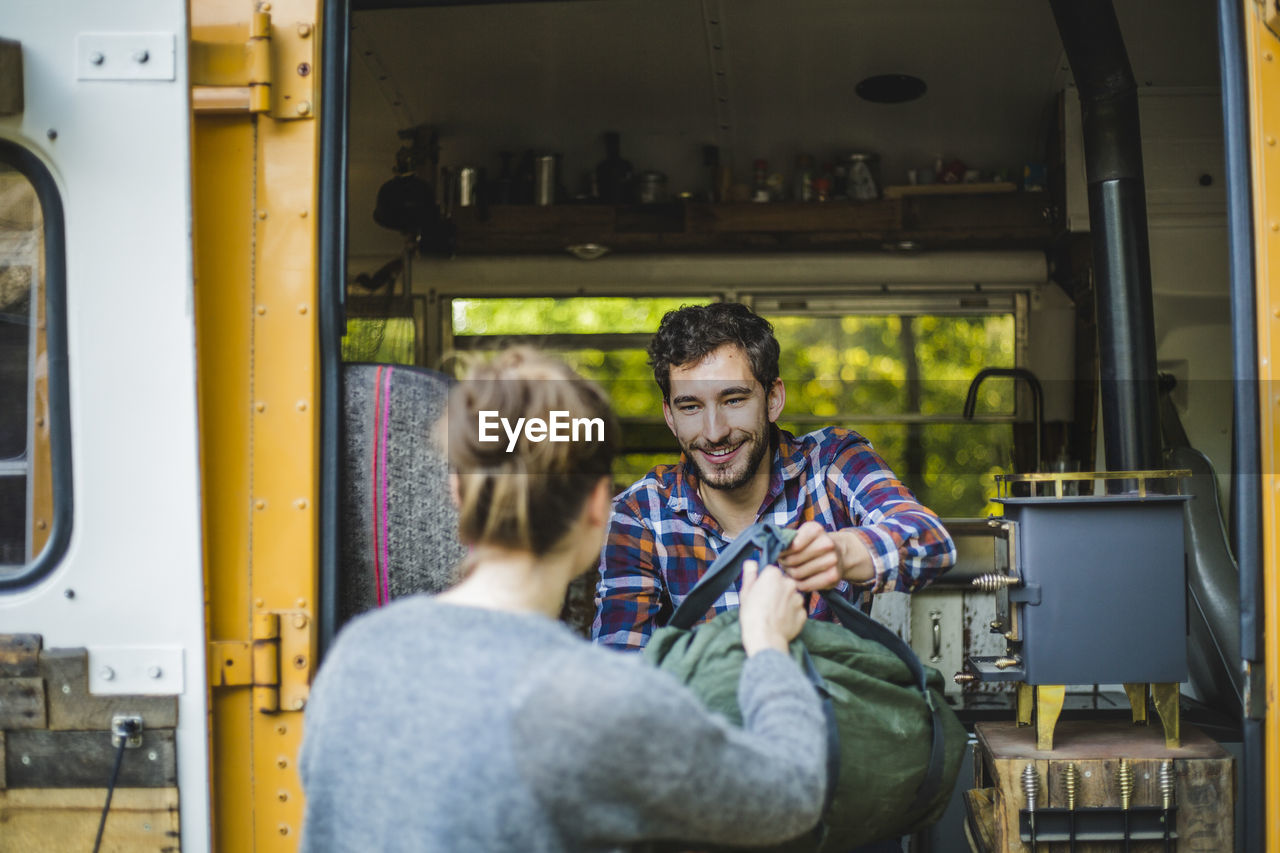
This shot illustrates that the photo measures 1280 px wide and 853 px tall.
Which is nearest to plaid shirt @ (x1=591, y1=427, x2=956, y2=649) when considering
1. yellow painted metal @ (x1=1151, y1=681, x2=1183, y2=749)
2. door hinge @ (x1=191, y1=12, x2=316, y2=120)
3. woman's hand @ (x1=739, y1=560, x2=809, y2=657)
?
yellow painted metal @ (x1=1151, y1=681, x2=1183, y2=749)

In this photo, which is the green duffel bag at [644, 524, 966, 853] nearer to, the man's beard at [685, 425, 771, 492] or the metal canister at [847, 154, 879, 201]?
the man's beard at [685, 425, 771, 492]

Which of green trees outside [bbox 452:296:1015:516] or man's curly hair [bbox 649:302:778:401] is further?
green trees outside [bbox 452:296:1015:516]

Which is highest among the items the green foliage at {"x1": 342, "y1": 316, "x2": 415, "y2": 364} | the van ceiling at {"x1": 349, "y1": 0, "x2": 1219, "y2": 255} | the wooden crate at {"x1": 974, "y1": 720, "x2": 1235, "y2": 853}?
the van ceiling at {"x1": 349, "y1": 0, "x2": 1219, "y2": 255}

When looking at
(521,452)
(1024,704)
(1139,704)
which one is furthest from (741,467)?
(521,452)

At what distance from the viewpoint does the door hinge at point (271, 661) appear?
1.65m

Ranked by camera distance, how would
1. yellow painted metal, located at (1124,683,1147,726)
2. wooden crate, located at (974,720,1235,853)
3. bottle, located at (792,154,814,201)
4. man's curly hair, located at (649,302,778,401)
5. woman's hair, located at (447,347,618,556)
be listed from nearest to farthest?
woman's hair, located at (447,347,618,556) < wooden crate, located at (974,720,1235,853) < yellow painted metal, located at (1124,683,1147,726) < man's curly hair, located at (649,302,778,401) < bottle, located at (792,154,814,201)

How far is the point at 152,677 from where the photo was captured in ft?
5.30

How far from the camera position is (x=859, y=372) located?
5.54 metres

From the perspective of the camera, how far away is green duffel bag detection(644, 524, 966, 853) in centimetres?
150

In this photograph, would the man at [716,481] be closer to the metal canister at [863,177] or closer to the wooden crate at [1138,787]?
the wooden crate at [1138,787]

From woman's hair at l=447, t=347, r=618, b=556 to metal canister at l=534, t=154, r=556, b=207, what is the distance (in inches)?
165

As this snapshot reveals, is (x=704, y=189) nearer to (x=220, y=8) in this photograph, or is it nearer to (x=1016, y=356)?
(x=1016, y=356)

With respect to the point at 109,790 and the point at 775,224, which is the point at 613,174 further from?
the point at 109,790

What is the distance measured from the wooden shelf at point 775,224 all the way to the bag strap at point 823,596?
3659mm
